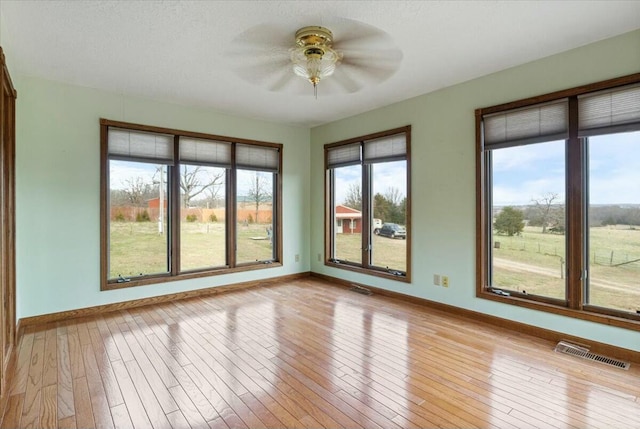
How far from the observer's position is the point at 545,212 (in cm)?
325

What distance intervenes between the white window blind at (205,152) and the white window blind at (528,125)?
3.45m

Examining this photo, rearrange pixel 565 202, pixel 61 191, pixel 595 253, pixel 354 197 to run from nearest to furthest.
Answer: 1. pixel 595 253
2. pixel 565 202
3. pixel 61 191
4. pixel 354 197

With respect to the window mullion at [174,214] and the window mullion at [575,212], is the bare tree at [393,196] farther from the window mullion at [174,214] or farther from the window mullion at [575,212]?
the window mullion at [174,214]

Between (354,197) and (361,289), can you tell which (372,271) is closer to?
(361,289)

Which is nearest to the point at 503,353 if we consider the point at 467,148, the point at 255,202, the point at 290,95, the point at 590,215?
the point at 590,215

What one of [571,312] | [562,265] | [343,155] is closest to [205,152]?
[343,155]

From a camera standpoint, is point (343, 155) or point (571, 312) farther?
point (343, 155)

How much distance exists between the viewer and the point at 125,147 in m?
4.11

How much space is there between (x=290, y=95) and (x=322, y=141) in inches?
62.5

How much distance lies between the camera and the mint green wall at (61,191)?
347 cm

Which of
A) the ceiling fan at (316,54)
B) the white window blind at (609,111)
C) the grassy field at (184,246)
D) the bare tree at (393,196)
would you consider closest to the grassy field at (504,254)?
the grassy field at (184,246)

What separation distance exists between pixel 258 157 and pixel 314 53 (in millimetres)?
2762

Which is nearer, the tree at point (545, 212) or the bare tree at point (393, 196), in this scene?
the tree at point (545, 212)

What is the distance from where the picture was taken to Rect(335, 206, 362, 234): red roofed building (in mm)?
5160
